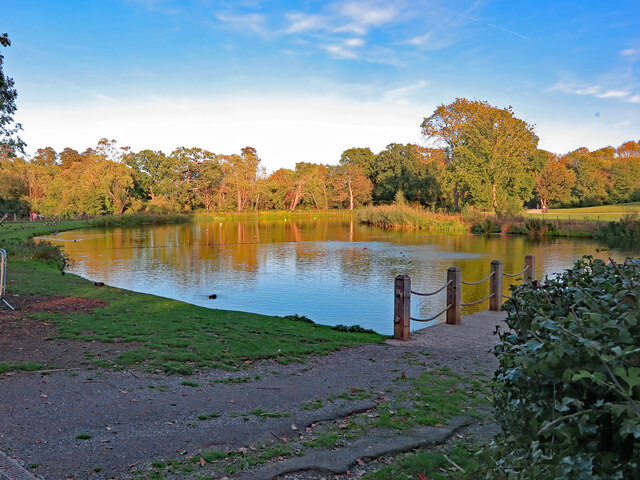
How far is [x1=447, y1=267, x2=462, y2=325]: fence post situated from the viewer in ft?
35.8

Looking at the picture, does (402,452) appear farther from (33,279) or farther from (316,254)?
(316,254)

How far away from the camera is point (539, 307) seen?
2.73m

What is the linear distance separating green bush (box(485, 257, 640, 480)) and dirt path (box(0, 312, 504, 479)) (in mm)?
2996

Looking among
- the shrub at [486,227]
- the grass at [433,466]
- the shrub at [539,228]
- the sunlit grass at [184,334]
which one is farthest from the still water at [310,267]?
the grass at [433,466]

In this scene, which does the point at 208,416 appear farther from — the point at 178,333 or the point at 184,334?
the point at 178,333

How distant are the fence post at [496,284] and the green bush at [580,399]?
1001 cm

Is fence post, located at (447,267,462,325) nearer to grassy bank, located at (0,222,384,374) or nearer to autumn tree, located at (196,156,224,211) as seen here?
grassy bank, located at (0,222,384,374)

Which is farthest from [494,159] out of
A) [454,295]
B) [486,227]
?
[454,295]

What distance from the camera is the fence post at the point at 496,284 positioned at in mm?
11862

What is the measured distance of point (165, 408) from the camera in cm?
527

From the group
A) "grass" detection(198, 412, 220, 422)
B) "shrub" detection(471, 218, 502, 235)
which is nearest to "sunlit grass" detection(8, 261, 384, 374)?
"grass" detection(198, 412, 220, 422)

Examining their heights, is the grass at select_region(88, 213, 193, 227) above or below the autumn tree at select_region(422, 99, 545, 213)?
below

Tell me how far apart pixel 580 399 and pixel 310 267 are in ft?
74.9

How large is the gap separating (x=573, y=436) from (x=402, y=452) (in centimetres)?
287
